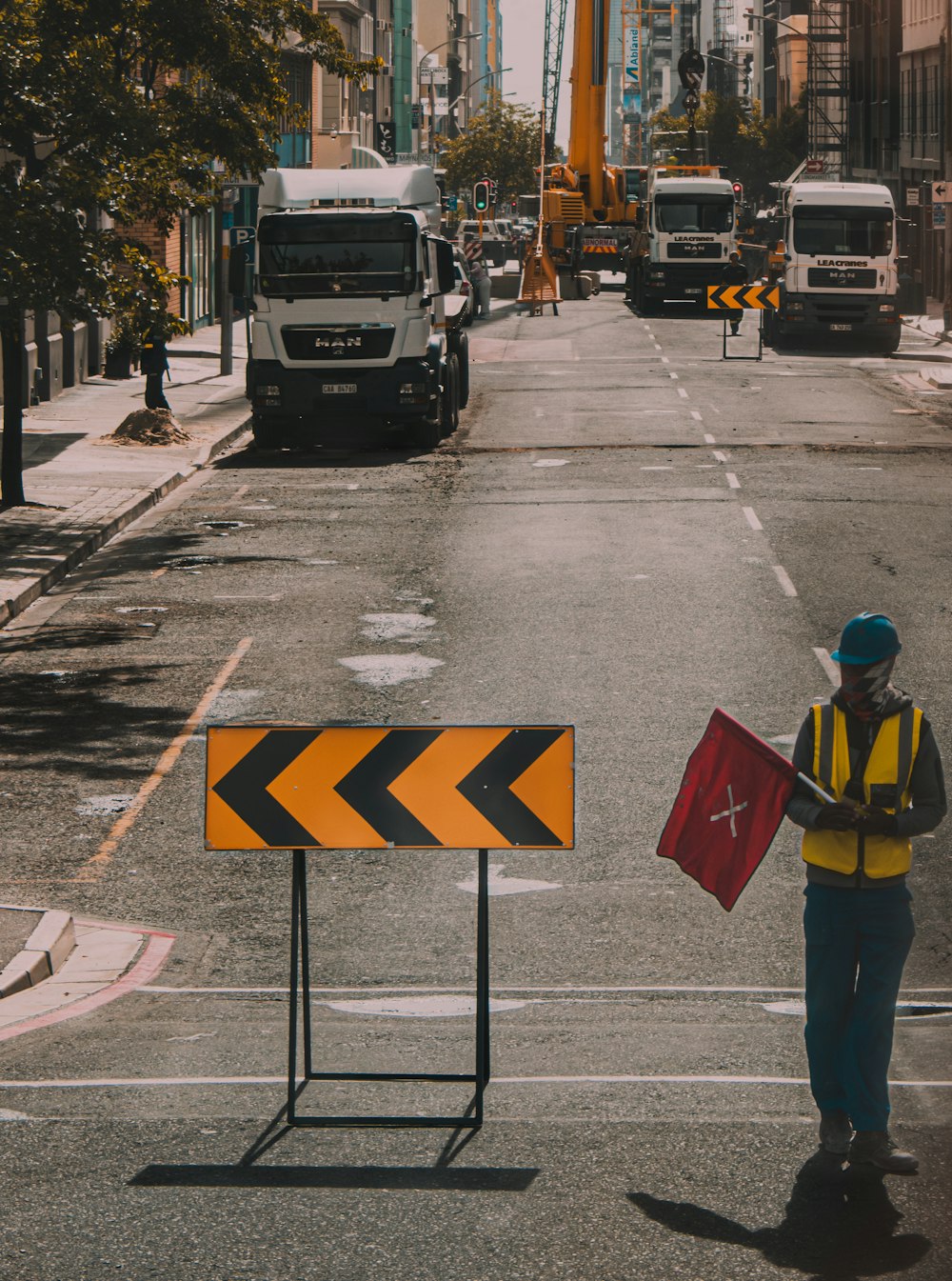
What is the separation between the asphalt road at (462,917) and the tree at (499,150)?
10043 centimetres

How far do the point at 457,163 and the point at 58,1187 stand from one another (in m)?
121

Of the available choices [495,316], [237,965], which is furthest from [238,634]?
[495,316]

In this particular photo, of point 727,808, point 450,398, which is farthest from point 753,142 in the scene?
point 727,808

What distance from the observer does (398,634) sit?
16656mm

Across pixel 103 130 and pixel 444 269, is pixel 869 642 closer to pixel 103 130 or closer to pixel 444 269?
pixel 103 130

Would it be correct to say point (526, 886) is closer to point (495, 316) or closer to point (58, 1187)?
point (58, 1187)

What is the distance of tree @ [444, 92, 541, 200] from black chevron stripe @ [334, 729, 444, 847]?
117 meters

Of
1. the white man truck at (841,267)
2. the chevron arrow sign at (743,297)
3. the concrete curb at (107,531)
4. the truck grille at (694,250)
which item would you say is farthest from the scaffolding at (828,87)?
the concrete curb at (107,531)

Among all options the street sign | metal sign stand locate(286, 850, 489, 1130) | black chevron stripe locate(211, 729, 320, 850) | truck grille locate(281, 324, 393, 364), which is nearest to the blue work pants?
metal sign stand locate(286, 850, 489, 1130)

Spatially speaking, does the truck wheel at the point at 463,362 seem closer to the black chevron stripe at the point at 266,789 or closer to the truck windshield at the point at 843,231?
the truck windshield at the point at 843,231

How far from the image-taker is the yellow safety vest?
21.4 feet

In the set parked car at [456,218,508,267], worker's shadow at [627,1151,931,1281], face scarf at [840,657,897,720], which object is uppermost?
parked car at [456,218,508,267]

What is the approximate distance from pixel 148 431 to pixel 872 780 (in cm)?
2376

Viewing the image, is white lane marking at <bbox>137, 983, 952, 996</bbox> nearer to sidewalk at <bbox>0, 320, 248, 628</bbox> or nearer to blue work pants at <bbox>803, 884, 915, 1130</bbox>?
blue work pants at <bbox>803, 884, 915, 1130</bbox>
